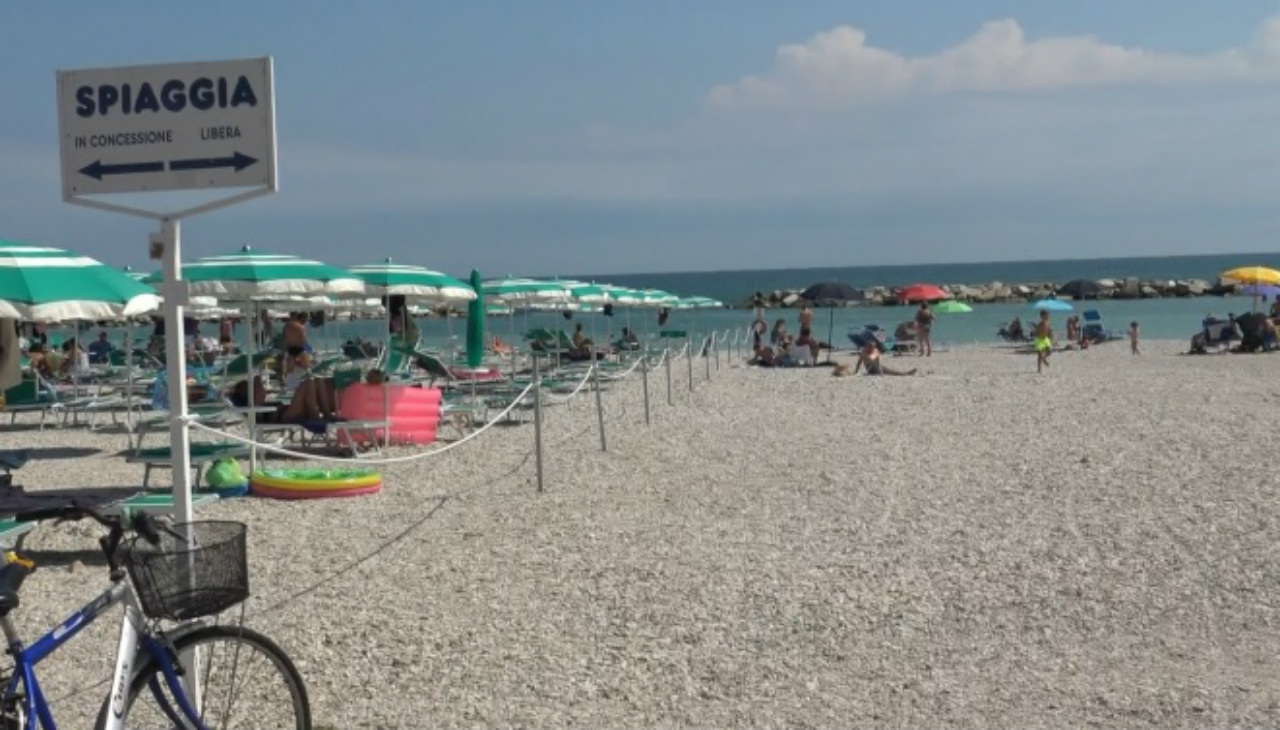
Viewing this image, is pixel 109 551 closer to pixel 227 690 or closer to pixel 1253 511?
pixel 227 690

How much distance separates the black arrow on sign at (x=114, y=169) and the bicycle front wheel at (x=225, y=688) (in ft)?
5.14

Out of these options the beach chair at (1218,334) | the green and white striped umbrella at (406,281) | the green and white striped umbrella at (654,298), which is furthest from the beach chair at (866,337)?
the green and white striped umbrella at (406,281)

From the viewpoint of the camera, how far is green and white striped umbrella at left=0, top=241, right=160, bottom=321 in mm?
6973

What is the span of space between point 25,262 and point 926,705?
5.33 metres

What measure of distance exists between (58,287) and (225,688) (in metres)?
4.07

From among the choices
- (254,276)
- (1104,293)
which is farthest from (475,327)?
(1104,293)

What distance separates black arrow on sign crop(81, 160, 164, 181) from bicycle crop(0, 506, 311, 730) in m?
1.34

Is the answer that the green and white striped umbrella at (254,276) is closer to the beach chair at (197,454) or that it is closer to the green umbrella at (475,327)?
the beach chair at (197,454)

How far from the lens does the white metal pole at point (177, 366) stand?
4238 millimetres

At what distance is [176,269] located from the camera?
4297 mm

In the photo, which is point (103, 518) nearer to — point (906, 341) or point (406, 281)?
point (406, 281)

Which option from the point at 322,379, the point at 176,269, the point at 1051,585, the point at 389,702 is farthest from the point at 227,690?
the point at 322,379

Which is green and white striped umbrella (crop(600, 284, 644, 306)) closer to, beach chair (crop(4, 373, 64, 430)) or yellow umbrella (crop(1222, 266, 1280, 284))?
beach chair (crop(4, 373, 64, 430))

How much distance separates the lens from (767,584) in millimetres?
6105
